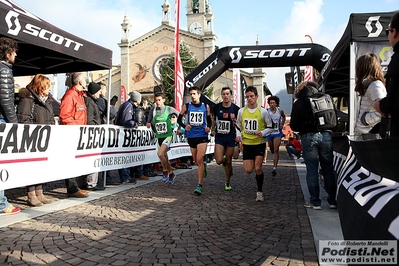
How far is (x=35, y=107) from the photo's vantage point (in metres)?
5.80

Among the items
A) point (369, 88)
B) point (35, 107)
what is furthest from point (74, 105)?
point (369, 88)

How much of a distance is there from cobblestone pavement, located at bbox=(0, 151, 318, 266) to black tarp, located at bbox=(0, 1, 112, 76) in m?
2.84

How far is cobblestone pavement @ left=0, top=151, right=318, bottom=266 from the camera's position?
3.29 meters

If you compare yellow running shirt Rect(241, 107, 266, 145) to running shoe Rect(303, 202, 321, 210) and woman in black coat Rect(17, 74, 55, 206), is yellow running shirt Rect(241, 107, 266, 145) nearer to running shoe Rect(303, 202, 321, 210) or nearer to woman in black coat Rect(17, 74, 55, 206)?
running shoe Rect(303, 202, 321, 210)

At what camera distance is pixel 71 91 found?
21.5ft

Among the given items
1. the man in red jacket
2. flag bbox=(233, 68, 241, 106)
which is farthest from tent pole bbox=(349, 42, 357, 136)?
flag bbox=(233, 68, 241, 106)

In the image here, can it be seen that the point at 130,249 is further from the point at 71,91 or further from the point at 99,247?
the point at 71,91

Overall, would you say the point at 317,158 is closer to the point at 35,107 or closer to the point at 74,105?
the point at 74,105

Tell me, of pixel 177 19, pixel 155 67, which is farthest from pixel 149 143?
pixel 155 67

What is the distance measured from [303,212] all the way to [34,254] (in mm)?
3737

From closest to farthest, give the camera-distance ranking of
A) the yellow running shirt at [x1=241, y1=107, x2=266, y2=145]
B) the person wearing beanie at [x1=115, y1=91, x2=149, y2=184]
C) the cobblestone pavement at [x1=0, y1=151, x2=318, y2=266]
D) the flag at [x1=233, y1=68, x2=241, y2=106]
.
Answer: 1. the cobblestone pavement at [x1=0, y1=151, x2=318, y2=266]
2. the yellow running shirt at [x1=241, y1=107, x2=266, y2=145]
3. the person wearing beanie at [x1=115, y1=91, x2=149, y2=184]
4. the flag at [x1=233, y1=68, x2=241, y2=106]

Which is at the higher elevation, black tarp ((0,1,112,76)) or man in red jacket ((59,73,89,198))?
black tarp ((0,1,112,76))

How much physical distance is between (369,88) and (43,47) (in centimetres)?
552

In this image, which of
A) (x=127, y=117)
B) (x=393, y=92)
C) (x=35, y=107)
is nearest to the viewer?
(x=393, y=92)
